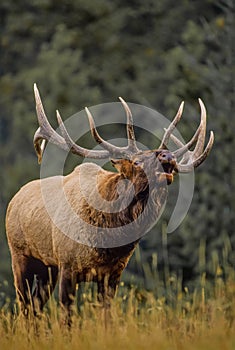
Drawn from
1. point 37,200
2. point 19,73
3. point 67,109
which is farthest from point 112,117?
point 37,200

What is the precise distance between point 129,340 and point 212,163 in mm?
11667

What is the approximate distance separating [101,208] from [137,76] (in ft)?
57.2

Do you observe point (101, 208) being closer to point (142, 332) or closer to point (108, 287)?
point (108, 287)

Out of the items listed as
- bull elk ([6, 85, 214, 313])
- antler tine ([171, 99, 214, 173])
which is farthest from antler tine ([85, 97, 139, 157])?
antler tine ([171, 99, 214, 173])

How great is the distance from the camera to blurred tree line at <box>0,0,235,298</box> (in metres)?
18.5

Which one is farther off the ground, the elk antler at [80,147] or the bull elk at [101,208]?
the elk antler at [80,147]

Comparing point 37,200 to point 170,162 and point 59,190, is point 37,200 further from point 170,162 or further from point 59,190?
point 170,162

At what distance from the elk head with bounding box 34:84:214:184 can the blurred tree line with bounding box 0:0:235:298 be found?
765 centimetres

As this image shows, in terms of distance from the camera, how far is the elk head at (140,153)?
8898 millimetres

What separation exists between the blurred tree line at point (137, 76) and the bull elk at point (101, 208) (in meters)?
7.47

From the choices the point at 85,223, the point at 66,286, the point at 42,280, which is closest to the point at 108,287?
the point at 66,286

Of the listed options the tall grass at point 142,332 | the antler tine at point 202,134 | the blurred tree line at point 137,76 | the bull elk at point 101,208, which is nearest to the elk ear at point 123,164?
the bull elk at point 101,208

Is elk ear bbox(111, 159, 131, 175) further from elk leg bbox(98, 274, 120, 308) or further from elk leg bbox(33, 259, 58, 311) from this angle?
elk leg bbox(33, 259, 58, 311)

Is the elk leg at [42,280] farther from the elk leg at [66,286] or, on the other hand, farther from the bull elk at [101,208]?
the elk leg at [66,286]
